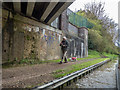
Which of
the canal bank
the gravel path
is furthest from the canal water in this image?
the gravel path

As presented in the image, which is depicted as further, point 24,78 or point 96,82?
point 24,78

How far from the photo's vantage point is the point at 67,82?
274 centimetres

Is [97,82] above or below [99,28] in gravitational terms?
below

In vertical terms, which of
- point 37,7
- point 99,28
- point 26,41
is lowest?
point 26,41

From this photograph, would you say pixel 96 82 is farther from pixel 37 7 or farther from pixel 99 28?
pixel 99 28

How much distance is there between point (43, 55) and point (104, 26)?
26052mm

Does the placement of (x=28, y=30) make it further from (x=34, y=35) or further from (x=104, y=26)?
(x=104, y=26)

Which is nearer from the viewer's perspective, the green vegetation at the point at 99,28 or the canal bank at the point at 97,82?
the canal bank at the point at 97,82

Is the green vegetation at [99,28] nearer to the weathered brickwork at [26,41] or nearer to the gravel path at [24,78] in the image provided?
the weathered brickwork at [26,41]

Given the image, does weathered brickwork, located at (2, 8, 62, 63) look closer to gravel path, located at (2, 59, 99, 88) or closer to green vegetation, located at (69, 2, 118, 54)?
gravel path, located at (2, 59, 99, 88)

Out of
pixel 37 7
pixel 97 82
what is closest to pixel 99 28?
pixel 37 7

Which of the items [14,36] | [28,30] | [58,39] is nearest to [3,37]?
[14,36]

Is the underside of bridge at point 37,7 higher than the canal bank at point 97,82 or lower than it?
higher

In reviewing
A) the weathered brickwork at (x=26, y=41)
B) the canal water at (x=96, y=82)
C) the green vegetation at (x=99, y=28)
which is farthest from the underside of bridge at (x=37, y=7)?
the green vegetation at (x=99, y=28)
